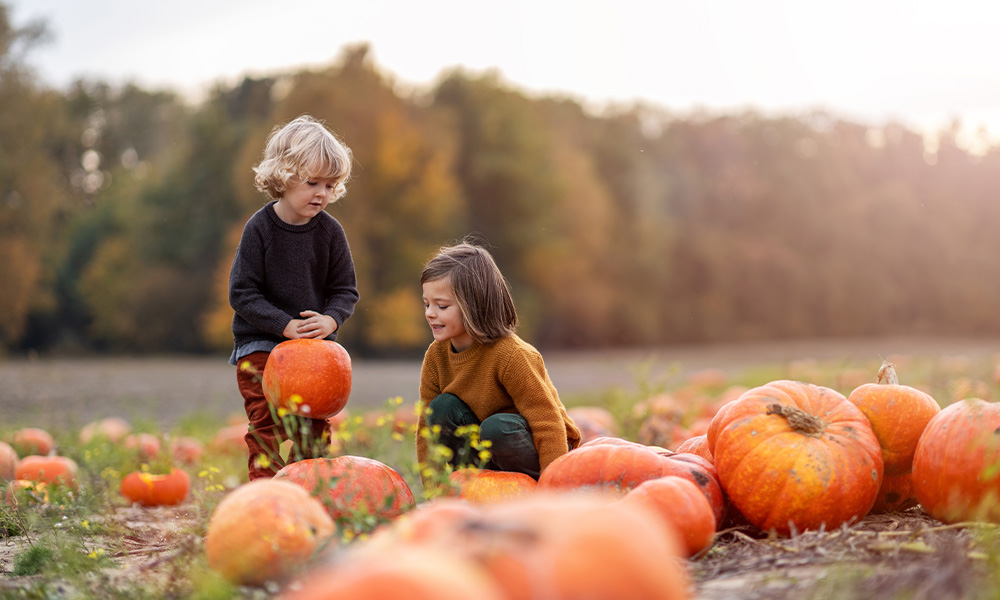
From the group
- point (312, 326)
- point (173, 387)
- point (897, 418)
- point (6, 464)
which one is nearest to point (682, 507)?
point (897, 418)

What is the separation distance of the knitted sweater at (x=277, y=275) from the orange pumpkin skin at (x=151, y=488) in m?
1.02

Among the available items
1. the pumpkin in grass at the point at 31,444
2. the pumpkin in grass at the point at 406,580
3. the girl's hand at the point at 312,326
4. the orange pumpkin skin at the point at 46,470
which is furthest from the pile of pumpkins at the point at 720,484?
the pumpkin in grass at the point at 31,444

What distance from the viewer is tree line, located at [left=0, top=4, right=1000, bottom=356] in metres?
24.3

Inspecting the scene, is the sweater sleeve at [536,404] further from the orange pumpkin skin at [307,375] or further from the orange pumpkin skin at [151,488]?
the orange pumpkin skin at [151,488]

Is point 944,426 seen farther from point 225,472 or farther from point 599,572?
point 225,472

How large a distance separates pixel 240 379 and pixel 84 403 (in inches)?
282

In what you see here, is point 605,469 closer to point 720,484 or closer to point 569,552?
point 720,484

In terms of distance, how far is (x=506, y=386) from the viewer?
3783mm

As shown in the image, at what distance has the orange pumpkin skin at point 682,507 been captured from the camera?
2775 millimetres

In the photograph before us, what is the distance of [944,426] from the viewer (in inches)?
125

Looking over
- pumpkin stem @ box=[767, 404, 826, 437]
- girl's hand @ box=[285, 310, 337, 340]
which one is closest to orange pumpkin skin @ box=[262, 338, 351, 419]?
girl's hand @ box=[285, 310, 337, 340]

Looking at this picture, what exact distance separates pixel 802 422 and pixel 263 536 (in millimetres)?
1992

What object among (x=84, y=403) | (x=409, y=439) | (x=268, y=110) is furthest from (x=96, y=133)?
(x=409, y=439)

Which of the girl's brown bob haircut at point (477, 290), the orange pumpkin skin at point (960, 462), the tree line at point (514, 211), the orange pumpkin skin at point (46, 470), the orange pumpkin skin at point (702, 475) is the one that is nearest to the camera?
the orange pumpkin skin at point (960, 462)
